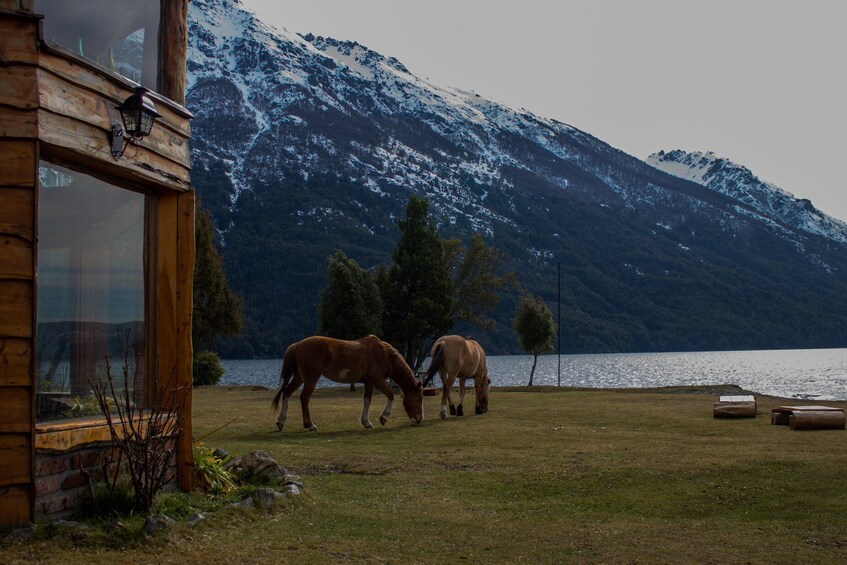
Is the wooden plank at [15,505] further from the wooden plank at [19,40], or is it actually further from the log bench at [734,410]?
the log bench at [734,410]

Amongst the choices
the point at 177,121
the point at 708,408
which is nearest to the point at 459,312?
the point at 708,408

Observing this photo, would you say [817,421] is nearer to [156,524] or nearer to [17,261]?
[156,524]

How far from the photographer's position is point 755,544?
9.77 metres

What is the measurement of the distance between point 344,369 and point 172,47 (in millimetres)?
11333

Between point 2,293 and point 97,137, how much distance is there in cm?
200

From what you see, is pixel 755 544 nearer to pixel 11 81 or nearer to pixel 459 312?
pixel 11 81

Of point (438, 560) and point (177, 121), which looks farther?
A: point (177, 121)

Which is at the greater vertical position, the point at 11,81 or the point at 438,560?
the point at 11,81

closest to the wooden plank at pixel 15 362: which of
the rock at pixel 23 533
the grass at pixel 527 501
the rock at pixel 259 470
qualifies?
the rock at pixel 23 533

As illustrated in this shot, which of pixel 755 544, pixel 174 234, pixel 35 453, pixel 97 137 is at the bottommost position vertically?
pixel 755 544

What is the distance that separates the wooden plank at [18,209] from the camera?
8289 mm

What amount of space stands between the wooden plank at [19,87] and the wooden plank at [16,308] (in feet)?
5.53

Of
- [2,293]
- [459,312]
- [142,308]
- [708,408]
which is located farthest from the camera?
[459,312]

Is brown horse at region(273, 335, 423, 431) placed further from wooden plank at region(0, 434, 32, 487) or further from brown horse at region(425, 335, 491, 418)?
wooden plank at region(0, 434, 32, 487)
